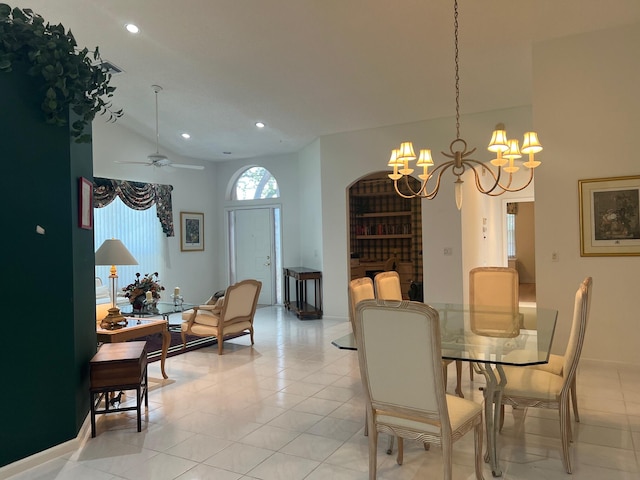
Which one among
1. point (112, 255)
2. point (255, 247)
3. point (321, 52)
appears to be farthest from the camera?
point (255, 247)

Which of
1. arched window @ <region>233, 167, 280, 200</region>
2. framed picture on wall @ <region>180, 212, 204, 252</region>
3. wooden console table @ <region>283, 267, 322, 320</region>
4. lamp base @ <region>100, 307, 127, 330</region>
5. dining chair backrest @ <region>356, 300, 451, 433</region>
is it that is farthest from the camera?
arched window @ <region>233, 167, 280, 200</region>

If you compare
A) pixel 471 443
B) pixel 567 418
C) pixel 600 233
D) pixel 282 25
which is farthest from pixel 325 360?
pixel 282 25

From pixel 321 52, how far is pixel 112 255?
2.87 meters

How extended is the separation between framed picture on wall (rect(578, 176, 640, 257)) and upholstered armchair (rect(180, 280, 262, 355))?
3.64 m

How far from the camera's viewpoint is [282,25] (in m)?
4.19

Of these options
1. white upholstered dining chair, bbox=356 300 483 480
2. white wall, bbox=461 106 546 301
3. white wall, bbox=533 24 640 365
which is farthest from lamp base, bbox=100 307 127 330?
white wall, bbox=461 106 546 301

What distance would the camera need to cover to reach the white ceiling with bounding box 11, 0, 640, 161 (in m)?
3.91

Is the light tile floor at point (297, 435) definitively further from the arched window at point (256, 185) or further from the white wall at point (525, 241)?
the white wall at point (525, 241)

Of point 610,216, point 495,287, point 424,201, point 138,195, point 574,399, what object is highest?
point 138,195

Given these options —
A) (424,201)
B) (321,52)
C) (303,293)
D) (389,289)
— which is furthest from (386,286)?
(303,293)

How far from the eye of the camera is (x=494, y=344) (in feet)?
8.51

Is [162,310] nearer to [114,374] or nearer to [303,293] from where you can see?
[114,374]

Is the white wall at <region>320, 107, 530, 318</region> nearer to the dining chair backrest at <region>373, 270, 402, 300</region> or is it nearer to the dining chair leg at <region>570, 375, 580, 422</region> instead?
the dining chair backrest at <region>373, 270, 402, 300</region>

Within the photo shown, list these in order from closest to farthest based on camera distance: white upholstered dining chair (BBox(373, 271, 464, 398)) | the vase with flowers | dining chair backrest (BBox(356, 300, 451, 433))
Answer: dining chair backrest (BBox(356, 300, 451, 433)) → white upholstered dining chair (BBox(373, 271, 464, 398)) → the vase with flowers
